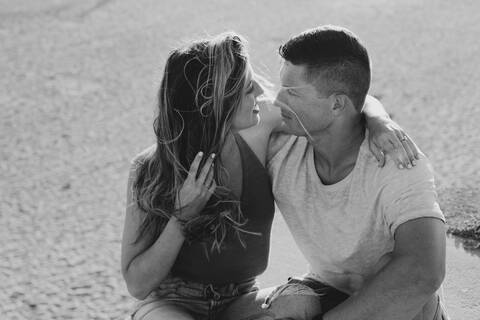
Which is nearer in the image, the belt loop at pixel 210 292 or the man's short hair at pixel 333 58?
the man's short hair at pixel 333 58

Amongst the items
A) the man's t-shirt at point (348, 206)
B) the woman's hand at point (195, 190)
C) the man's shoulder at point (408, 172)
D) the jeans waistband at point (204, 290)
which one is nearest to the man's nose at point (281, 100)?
the man's t-shirt at point (348, 206)

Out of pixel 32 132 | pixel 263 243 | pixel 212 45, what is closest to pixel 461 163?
pixel 263 243

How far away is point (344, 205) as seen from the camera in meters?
3.27

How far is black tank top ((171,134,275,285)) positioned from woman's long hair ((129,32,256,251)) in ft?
0.18

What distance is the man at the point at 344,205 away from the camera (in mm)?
2977

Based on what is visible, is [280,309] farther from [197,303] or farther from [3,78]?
[3,78]

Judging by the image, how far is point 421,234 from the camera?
295cm

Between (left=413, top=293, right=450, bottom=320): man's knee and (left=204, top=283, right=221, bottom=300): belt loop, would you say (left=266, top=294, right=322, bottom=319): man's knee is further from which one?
(left=413, top=293, right=450, bottom=320): man's knee

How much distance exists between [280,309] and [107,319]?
1.41m

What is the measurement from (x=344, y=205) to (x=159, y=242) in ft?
2.62

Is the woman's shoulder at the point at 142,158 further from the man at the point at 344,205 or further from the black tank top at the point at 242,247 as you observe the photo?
the man at the point at 344,205

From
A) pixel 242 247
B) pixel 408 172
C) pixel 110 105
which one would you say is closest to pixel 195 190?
pixel 242 247

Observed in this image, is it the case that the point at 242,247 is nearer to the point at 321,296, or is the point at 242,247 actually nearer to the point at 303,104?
the point at 321,296

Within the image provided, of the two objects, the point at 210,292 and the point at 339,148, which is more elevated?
the point at 339,148
